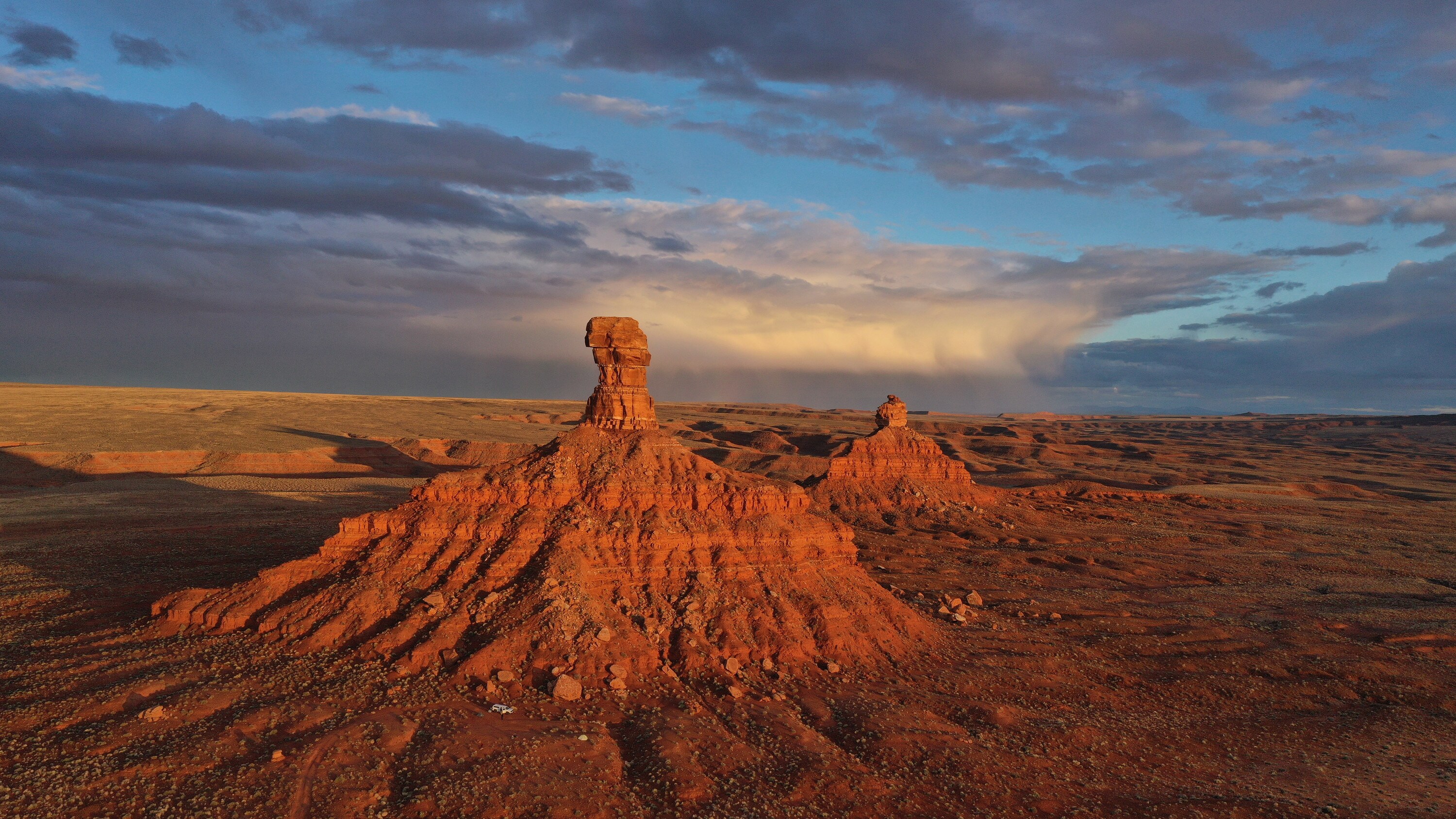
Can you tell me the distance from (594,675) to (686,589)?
3.71 metres

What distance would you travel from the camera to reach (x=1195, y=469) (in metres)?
96.6

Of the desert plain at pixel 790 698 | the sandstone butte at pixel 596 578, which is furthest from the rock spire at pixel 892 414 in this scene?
the sandstone butte at pixel 596 578

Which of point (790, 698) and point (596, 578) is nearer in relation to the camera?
Result: point (790, 698)

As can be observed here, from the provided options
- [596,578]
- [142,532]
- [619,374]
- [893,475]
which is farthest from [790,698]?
[893,475]

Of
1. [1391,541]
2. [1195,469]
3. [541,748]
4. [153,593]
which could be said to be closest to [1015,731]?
[541,748]

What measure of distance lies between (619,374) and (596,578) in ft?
21.1

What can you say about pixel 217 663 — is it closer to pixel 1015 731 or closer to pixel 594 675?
Answer: pixel 594 675

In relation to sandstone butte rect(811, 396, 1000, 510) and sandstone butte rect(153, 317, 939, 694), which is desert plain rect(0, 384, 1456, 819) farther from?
sandstone butte rect(811, 396, 1000, 510)

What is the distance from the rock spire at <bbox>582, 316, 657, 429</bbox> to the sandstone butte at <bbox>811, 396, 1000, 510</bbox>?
2898 centimetres

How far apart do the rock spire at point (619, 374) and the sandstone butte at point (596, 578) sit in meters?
0.05

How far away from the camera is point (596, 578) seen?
18.5 metres

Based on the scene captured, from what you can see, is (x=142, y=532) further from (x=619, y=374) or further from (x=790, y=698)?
(x=790, y=698)

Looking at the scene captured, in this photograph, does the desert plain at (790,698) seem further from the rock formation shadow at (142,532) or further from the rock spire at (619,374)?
the rock spire at (619,374)

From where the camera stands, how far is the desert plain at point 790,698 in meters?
12.3
